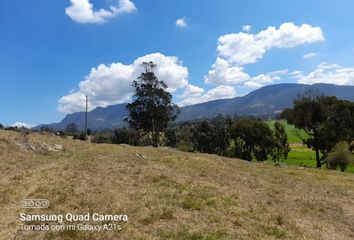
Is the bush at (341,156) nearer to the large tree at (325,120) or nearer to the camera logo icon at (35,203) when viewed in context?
the large tree at (325,120)

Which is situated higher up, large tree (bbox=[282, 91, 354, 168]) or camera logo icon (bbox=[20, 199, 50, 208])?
large tree (bbox=[282, 91, 354, 168])

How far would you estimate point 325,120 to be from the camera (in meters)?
70.9

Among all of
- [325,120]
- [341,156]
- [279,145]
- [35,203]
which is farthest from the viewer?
[279,145]

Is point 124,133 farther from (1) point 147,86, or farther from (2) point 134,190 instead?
(2) point 134,190

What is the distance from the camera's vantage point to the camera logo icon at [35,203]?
43.4 feet

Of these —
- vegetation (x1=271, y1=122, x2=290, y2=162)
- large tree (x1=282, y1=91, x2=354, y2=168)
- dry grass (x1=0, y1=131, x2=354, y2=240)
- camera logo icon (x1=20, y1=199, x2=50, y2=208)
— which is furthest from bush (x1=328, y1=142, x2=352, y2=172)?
camera logo icon (x1=20, y1=199, x2=50, y2=208)

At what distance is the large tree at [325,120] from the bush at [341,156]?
4126mm

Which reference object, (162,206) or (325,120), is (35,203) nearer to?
(162,206)

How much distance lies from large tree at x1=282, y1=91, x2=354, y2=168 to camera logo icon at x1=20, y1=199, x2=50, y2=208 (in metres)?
63.6

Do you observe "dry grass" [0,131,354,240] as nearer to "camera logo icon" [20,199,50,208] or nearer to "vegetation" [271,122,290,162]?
"camera logo icon" [20,199,50,208]

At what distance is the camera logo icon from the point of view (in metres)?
13.2

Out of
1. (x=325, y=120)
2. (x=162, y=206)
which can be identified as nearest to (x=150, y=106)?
(x=325, y=120)

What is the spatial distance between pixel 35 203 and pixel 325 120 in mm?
65965

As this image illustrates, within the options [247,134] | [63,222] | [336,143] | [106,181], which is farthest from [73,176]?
[247,134]
